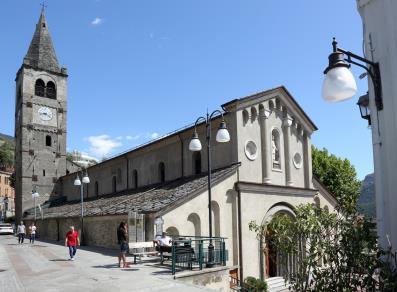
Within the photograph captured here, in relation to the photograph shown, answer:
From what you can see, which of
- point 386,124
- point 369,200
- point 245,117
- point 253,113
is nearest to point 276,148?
point 253,113

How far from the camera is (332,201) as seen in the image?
30.5m

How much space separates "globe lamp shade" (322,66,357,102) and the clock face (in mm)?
55005

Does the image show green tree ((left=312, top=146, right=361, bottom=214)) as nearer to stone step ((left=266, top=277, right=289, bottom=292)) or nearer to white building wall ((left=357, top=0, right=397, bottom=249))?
stone step ((left=266, top=277, right=289, bottom=292))

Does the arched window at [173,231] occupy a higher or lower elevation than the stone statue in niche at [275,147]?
lower

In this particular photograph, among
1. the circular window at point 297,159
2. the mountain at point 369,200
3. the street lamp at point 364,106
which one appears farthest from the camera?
the circular window at point 297,159

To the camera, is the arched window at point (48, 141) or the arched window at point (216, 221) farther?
the arched window at point (48, 141)

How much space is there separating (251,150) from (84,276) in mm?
13529

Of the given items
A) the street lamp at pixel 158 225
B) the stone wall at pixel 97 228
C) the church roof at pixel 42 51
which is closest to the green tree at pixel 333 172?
the stone wall at pixel 97 228

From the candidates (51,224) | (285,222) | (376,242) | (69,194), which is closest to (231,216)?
(285,222)

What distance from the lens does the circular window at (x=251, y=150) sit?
80.7ft

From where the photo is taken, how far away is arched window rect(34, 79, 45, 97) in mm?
55822

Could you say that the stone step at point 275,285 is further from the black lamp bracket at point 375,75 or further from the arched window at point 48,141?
the arched window at point 48,141

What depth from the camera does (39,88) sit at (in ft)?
185

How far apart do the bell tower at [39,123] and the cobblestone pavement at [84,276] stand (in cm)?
3553
